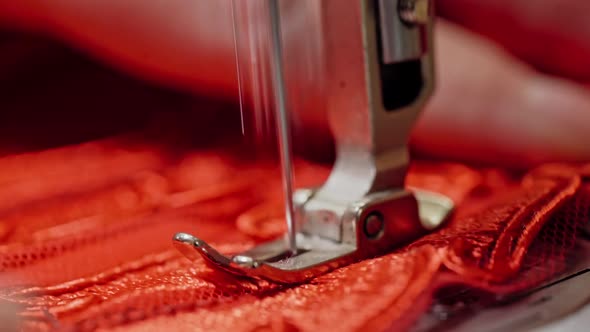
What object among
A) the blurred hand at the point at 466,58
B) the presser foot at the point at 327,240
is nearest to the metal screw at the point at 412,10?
the presser foot at the point at 327,240

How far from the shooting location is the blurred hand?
776 millimetres

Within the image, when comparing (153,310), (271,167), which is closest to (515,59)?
(271,167)

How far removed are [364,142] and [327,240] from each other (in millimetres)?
74

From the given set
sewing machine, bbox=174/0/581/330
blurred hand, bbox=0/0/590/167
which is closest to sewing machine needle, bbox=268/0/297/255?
sewing machine, bbox=174/0/581/330

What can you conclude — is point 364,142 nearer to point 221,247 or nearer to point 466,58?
point 221,247

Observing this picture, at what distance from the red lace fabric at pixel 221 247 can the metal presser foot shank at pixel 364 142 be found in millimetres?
19

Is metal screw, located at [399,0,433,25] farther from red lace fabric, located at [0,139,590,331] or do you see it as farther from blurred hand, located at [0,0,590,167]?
blurred hand, located at [0,0,590,167]

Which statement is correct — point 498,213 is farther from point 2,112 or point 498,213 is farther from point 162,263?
point 2,112

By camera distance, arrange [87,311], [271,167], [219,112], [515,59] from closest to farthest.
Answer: [87,311], [271,167], [515,59], [219,112]

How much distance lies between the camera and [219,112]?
1015 millimetres

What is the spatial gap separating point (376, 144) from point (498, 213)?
114mm

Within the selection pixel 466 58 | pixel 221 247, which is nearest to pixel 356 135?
pixel 221 247

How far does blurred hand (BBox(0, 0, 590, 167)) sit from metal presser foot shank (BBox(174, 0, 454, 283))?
0.26 metres

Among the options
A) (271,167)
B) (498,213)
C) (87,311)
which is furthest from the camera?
(271,167)
